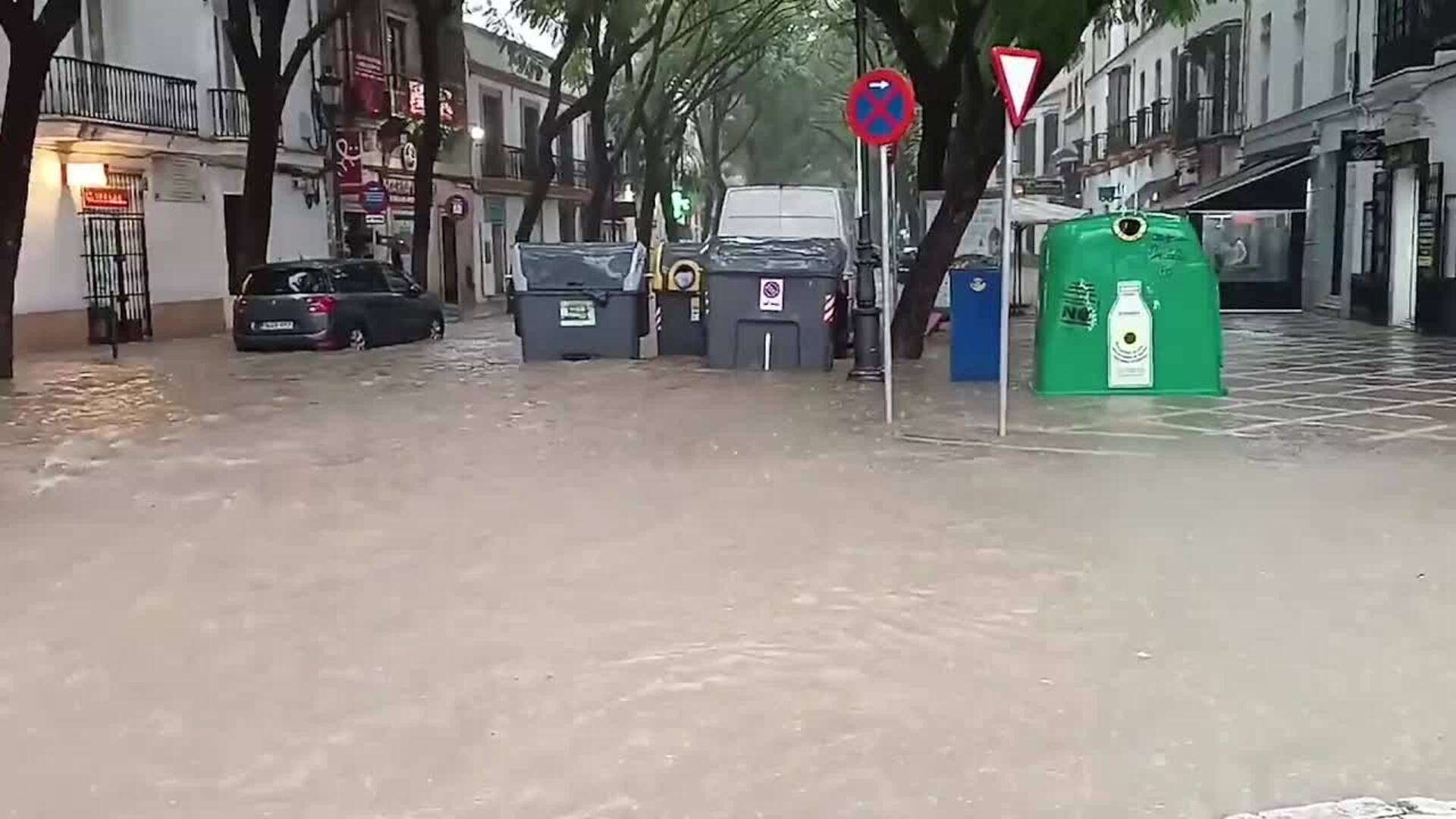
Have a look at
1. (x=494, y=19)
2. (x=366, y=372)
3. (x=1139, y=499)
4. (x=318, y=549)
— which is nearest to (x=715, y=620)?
(x=318, y=549)

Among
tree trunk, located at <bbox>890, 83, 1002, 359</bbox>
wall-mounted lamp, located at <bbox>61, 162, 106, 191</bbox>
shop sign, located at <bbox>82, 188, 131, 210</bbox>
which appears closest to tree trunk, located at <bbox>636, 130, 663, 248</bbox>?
shop sign, located at <bbox>82, 188, 131, 210</bbox>

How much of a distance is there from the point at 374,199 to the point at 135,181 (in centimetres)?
445

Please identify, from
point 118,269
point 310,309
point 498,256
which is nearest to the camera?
point 310,309

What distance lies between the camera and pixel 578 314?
1755 cm

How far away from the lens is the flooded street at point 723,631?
4035 millimetres

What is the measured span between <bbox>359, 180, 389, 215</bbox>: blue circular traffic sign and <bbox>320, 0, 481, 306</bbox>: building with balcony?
0.24 metres

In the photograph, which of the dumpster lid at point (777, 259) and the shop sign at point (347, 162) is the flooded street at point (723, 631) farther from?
the shop sign at point (347, 162)

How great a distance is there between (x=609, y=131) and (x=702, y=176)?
138 inches

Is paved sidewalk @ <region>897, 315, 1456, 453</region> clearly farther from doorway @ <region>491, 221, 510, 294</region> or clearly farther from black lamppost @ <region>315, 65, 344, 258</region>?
doorway @ <region>491, 221, 510, 294</region>

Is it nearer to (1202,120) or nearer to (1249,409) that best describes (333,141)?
(1202,120)

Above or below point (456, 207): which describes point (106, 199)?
below

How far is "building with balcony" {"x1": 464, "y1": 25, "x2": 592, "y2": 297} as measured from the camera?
3869cm

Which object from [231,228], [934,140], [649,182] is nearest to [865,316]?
[934,140]

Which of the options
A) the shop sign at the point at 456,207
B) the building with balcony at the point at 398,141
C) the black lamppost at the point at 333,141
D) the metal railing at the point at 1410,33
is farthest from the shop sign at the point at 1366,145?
the shop sign at the point at 456,207
